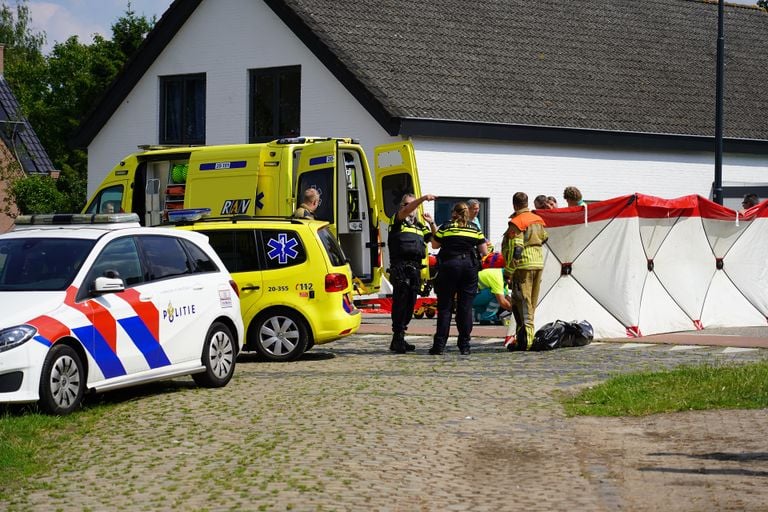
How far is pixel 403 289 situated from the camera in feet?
57.4

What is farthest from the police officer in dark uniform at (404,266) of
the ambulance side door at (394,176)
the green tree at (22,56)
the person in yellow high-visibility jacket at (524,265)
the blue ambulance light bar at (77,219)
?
→ the green tree at (22,56)

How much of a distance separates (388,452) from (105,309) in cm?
352

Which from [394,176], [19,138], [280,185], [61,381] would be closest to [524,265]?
[280,185]

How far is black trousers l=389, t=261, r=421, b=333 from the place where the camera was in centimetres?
1731

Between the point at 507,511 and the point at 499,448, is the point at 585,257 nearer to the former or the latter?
the point at 499,448

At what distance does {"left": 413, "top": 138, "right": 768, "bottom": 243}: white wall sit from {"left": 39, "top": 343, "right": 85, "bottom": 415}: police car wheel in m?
17.9

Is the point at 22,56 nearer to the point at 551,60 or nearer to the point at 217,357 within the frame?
the point at 551,60

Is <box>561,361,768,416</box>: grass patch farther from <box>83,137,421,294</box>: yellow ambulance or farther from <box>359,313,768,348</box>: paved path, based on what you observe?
<box>83,137,421,294</box>: yellow ambulance

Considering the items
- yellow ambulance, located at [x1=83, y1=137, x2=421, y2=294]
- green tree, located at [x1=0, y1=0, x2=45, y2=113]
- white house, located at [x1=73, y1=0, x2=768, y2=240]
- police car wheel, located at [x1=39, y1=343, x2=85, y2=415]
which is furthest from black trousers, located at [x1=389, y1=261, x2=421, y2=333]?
green tree, located at [x1=0, y1=0, x2=45, y2=113]

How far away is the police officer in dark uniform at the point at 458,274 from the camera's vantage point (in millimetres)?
16922

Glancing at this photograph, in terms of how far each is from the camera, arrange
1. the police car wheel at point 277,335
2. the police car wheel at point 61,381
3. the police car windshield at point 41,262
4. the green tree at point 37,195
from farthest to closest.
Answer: the green tree at point 37,195 → the police car wheel at point 277,335 → the police car windshield at point 41,262 → the police car wheel at point 61,381

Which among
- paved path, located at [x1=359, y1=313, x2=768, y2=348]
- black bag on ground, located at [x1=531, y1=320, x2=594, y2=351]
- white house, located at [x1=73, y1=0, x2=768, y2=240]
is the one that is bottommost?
paved path, located at [x1=359, y1=313, x2=768, y2=348]

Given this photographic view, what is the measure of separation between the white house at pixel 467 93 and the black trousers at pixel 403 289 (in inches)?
447

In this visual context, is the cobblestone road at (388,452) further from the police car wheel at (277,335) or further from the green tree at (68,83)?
the green tree at (68,83)
